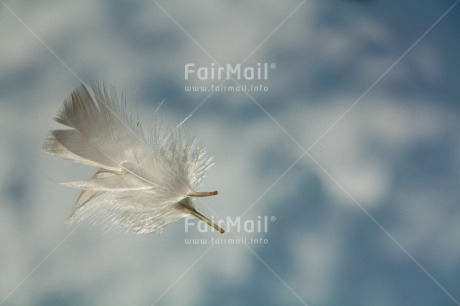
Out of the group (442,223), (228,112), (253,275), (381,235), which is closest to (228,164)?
(228,112)

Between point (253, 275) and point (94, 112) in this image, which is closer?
point (94, 112)

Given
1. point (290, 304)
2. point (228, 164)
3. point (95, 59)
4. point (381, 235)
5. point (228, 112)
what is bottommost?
point (290, 304)

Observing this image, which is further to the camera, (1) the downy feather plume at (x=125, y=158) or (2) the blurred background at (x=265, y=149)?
(2) the blurred background at (x=265, y=149)

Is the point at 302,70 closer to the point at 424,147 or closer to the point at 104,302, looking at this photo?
the point at 424,147

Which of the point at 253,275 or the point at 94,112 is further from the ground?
the point at 94,112
